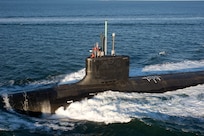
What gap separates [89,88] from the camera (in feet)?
67.8

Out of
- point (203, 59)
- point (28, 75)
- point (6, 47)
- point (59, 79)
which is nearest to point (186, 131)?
point (59, 79)

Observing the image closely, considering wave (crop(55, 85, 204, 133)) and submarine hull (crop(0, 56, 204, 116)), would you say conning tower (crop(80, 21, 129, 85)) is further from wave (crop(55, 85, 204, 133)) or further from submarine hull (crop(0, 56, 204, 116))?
wave (crop(55, 85, 204, 133))

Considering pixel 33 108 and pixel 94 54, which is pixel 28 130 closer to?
pixel 33 108

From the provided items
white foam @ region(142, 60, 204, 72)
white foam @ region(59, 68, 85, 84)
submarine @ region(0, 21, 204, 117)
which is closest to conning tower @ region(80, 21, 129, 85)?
submarine @ region(0, 21, 204, 117)

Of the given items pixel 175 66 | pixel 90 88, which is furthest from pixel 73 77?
pixel 175 66

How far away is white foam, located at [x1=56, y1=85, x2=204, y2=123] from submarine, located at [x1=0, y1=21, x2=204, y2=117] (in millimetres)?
420

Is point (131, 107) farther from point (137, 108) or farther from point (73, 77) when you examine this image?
point (73, 77)

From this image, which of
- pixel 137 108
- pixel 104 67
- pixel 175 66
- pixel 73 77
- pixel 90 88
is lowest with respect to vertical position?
pixel 137 108

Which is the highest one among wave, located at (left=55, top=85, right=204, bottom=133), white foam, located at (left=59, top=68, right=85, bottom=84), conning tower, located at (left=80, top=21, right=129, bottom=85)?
conning tower, located at (left=80, top=21, right=129, bottom=85)

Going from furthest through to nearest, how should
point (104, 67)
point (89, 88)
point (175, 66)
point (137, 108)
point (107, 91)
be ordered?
point (175, 66)
point (107, 91)
point (89, 88)
point (104, 67)
point (137, 108)

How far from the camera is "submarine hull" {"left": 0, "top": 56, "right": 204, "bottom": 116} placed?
62.5 ft

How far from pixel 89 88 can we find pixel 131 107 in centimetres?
287

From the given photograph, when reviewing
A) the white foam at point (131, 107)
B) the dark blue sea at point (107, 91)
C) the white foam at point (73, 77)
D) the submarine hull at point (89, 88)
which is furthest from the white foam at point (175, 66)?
the white foam at point (131, 107)

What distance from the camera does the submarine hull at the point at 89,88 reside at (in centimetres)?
1905
